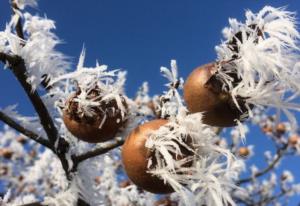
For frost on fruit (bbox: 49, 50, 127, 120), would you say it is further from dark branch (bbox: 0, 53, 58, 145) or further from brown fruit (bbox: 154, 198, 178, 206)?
brown fruit (bbox: 154, 198, 178, 206)

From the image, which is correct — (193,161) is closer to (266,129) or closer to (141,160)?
(141,160)

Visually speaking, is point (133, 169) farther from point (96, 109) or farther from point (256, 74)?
point (256, 74)

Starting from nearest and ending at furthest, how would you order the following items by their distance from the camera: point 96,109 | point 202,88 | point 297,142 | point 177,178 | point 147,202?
point 177,178, point 202,88, point 96,109, point 147,202, point 297,142

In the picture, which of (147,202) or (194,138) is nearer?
(194,138)

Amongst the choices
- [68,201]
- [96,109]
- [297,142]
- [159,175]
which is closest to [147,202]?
[68,201]

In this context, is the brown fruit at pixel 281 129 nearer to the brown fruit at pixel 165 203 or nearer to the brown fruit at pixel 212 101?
the brown fruit at pixel 165 203
